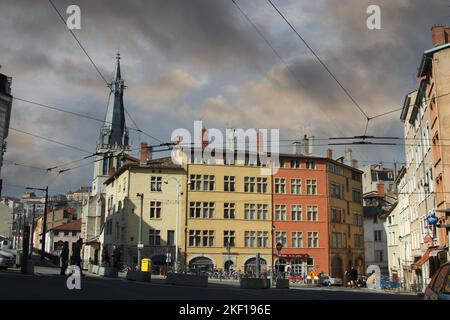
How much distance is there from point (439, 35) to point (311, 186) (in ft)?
113

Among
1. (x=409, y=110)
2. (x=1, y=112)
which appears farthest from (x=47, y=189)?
(x=409, y=110)

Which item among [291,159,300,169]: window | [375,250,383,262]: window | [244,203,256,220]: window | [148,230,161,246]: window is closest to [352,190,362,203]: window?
[375,250,383,262]: window

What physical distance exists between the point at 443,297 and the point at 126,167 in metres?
58.3

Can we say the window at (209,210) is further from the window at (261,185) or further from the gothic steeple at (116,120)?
the gothic steeple at (116,120)

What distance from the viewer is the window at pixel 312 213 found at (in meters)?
69.3

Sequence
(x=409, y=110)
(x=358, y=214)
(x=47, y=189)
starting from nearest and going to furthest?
1. (x=409, y=110)
2. (x=47, y=189)
3. (x=358, y=214)

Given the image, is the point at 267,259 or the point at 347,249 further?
the point at 347,249

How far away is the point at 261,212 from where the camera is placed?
67.4 m

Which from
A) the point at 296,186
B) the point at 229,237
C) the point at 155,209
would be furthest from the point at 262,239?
the point at 155,209

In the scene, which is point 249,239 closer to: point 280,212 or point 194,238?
point 280,212

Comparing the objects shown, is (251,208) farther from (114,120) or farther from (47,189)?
(114,120)

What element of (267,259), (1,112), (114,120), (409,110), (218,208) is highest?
(114,120)

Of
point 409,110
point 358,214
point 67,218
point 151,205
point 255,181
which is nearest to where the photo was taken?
point 409,110

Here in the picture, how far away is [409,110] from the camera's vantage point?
49.2 meters
